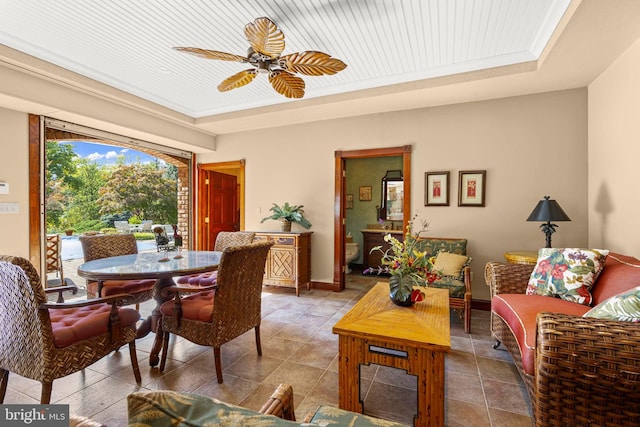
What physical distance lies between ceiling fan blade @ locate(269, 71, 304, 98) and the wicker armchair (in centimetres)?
258

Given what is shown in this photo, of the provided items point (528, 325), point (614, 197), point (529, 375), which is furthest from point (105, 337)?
point (614, 197)

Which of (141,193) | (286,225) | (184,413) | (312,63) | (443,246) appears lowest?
(443,246)

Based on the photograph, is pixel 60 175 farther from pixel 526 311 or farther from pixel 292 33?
pixel 526 311

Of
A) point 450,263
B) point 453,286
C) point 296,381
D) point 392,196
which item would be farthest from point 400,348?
point 392,196

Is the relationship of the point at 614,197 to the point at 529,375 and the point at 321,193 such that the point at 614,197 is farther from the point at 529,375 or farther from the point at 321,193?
the point at 321,193

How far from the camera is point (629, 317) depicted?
54.5 inches

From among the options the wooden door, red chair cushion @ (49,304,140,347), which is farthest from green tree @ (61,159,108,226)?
red chair cushion @ (49,304,140,347)

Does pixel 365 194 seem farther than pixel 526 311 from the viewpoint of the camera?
Yes

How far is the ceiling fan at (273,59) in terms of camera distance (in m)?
2.15

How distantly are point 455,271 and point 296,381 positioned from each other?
216 cm

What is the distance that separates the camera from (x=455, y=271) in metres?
3.34

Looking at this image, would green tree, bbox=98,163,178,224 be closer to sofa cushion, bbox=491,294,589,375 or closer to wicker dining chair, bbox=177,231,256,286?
wicker dining chair, bbox=177,231,256,286

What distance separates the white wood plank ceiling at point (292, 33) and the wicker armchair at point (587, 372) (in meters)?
2.34

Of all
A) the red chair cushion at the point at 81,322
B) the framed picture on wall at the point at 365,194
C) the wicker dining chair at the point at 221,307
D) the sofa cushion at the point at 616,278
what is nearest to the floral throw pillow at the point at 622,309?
the sofa cushion at the point at 616,278
